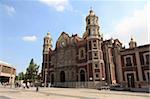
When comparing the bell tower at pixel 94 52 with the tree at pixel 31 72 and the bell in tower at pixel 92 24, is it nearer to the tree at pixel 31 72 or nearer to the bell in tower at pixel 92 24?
the bell in tower at pixel 92 24

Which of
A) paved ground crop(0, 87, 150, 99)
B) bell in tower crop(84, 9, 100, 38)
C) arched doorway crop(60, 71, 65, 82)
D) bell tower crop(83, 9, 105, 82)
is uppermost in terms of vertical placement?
bell in tower crop(84, 9, 100, 38)

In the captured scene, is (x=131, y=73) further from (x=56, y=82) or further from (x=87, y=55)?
(x=56, y=82)

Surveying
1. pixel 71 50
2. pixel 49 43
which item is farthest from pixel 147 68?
pixel 49 43

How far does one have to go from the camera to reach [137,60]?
31.2 m

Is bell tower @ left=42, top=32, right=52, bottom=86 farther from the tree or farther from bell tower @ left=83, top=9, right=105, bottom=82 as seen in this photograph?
the tree

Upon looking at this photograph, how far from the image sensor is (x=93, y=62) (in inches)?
1628

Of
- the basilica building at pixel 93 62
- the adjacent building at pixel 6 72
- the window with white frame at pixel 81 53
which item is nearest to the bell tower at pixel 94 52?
the basilica building at pixel 93 62

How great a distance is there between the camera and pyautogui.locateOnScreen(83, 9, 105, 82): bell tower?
40.8m

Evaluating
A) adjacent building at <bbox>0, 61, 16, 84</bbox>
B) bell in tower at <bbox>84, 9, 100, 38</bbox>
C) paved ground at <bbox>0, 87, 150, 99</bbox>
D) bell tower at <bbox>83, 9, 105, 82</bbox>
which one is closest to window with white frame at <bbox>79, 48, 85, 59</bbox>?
bell tower at <bbox>83, 9, 105, 82</bbox>

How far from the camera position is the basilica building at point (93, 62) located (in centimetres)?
3125

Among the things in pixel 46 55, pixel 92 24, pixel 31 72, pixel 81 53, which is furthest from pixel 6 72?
pixel 92 24

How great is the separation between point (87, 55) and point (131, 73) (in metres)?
14.8

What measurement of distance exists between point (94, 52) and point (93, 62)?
Result: 279 centimetres

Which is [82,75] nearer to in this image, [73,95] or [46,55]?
[46,55]
